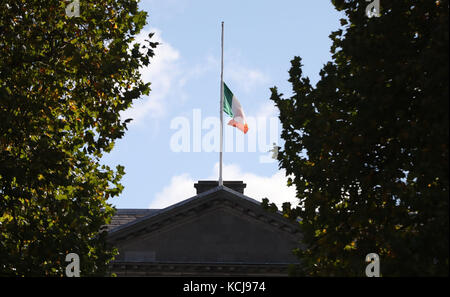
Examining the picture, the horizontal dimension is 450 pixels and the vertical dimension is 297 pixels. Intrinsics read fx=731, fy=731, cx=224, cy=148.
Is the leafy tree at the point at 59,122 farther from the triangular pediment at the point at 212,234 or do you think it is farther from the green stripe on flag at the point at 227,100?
the triangular pediment at the point at 212,234

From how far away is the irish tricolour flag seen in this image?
34.0 meters

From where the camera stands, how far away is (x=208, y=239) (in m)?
37.0

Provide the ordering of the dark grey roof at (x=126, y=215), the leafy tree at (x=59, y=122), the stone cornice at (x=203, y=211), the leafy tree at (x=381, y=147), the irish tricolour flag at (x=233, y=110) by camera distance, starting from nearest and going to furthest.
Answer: the leafy tree at (x=381, y=147), the leafy tree at (x=59, y=122), the irish tricolour flag at (x=233, y=110), the stone cornice at (x=203, y=211), the dark grey roof at (x=126, y=215)

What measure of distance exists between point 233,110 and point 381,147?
800 inches

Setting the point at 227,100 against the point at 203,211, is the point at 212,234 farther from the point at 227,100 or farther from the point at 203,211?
the point at 227,100

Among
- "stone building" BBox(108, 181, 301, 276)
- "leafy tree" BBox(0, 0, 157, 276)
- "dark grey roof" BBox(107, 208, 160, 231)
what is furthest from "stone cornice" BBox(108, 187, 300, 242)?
"leafy tree" BBox(0, 0, 157, 276)

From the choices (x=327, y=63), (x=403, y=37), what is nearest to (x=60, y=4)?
(x=327, y=63)

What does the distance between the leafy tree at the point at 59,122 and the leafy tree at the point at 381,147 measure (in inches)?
186

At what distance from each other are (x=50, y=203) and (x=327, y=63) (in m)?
6.92

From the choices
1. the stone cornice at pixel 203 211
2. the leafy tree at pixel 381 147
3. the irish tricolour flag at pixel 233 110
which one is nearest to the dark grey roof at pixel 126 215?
the stone cornice at pixel 203 211

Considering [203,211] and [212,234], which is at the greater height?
[203,211]

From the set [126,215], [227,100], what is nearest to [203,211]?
[126,215]

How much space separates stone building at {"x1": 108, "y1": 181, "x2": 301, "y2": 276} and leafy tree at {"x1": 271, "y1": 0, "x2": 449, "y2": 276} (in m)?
21.3

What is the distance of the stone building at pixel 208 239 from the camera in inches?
1422
